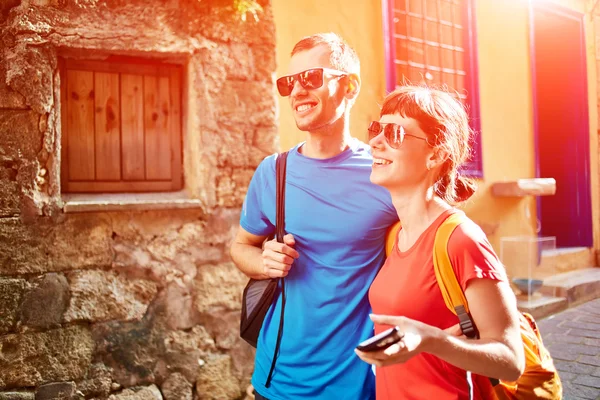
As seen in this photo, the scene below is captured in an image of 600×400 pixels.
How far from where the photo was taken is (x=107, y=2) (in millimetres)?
3611

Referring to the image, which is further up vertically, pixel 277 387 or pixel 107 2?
pixel 107 2

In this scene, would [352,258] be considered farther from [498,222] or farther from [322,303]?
[498,222]

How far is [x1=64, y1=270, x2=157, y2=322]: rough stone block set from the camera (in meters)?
3.52

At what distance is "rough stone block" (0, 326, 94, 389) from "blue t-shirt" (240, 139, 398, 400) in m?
1.79

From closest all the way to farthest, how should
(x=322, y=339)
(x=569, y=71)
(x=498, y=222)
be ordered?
(x=322, y=339) → (x=498, y=222) → (x=569, y=71)

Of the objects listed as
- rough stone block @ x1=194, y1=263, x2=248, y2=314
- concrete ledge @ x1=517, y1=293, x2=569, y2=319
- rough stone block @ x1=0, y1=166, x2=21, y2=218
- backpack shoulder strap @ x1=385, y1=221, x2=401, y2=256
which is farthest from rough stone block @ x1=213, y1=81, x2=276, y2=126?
concrete ledge @ x1=517, y1=293, x2=569, y2=319

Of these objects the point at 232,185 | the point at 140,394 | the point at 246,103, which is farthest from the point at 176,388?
the point at 246,103

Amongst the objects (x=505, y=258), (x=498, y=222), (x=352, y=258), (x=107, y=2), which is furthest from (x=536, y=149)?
(x=352, y=258)

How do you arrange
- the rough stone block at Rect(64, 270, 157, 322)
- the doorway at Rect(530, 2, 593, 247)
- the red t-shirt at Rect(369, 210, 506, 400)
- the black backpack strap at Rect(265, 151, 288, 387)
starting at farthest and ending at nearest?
the doorway at Rect(530, 2, 593, 247) → the rough stone block at Rect(64, 270, 157, 322) → the black backpack strap at Rect(265, 151, 288, 387) → the red t-shirt at Rect(369, 210, 506, 400)

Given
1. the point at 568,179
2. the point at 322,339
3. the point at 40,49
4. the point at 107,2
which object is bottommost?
the point at 322,339

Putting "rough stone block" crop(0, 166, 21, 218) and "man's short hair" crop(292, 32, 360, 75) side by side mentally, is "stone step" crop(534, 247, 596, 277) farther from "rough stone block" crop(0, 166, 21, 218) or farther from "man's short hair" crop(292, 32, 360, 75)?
"rough stone block" crop(0, 166, 21, 218)

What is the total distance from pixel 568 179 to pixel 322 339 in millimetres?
7930

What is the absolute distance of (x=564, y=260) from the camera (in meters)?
7.92

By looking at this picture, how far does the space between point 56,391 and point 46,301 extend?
529 mm
